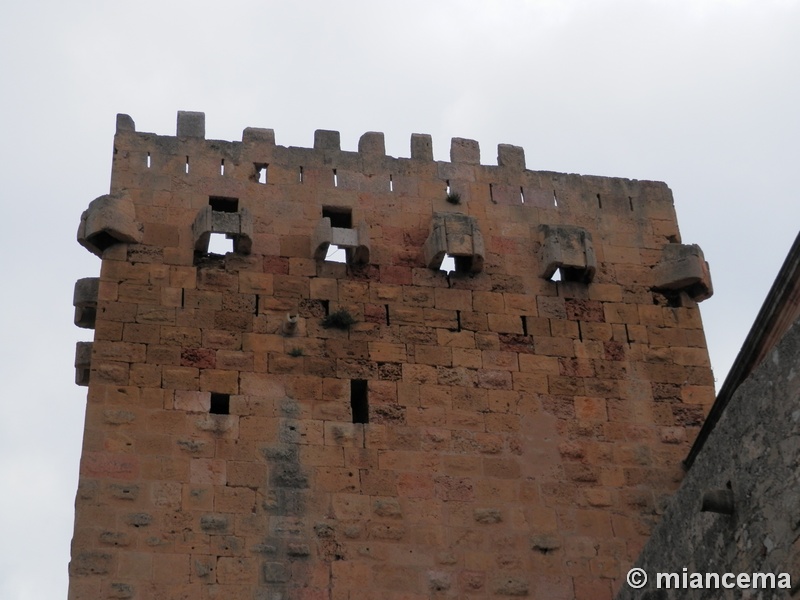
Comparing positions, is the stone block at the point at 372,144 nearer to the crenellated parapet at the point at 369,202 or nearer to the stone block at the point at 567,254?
the crenellated parapet at the point at 369,202

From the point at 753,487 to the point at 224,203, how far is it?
6.31 metres

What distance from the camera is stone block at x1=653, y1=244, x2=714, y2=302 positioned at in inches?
497

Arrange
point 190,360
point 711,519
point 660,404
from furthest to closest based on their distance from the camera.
Answer: point 660,404 < point 190,360 < point 711,519

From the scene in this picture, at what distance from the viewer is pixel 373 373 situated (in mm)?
11461

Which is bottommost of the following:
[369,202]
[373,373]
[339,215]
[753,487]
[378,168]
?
[753,487]

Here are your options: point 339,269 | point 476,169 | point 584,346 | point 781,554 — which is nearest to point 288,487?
point 339,269

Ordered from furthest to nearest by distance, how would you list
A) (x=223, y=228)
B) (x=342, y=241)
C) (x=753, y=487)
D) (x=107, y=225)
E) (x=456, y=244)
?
1. (x=456, y=244)
2. (x=342, y=241)
3. (x=223, y=228)
4. (x=107, y=225)
5. (x=753, y=487)

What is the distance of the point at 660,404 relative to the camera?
1195 centimetres

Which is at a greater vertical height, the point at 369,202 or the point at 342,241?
the point at 369,202

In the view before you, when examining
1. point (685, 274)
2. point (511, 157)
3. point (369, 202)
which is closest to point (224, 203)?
point (369, 202)

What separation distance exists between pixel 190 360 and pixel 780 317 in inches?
174

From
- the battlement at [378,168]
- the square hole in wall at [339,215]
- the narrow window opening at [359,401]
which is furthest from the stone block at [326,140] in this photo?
the narrow window opening at [359,401]

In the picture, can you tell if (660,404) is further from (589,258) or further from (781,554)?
(781,554)

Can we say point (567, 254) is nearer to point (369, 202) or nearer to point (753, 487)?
point (369, 202)
